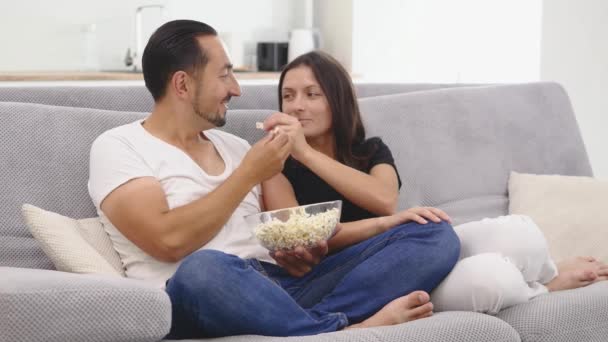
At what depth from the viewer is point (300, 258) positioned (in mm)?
2131

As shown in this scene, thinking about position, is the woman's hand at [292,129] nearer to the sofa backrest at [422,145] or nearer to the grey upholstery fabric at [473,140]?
the sofa backrest at [422,145]

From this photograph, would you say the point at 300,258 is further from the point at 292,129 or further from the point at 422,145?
the point at 422,145

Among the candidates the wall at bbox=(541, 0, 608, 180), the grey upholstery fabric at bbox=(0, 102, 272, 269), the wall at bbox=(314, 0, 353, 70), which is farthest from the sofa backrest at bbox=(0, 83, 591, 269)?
the wall at bbox=(314, 0, 353, 70)

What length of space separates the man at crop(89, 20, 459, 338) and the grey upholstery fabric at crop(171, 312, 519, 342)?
0.06 m

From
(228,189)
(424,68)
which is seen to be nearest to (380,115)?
(228,189)

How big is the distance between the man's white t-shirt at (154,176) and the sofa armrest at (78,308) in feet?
1.31

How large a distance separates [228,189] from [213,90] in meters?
0.32

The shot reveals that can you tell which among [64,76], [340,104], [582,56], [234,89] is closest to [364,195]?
[340,104]

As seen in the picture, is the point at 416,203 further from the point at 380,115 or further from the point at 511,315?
the point at 511,315

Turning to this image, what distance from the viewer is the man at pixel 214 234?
5.96 feet

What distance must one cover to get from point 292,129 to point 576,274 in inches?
31.0

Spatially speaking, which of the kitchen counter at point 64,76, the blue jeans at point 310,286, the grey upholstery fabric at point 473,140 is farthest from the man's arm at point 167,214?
the kitchen counter at point 64,76

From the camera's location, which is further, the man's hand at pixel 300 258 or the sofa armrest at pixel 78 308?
the man's hand at pixel 300 258

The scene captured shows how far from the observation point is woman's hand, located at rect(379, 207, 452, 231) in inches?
85.9
